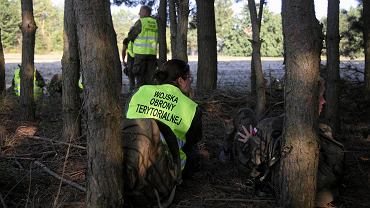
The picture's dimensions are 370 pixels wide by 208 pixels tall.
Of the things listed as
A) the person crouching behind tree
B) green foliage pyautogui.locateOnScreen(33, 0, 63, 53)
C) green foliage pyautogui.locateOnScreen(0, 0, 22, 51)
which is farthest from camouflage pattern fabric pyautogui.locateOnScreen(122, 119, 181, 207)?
green foliage pyautogui.locateOnScreen(33, 0, 63, 53)

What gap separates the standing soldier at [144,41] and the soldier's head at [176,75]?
482 cm

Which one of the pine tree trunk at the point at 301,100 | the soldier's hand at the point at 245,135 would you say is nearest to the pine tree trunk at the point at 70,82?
the soldier's hand at the point at 245,135

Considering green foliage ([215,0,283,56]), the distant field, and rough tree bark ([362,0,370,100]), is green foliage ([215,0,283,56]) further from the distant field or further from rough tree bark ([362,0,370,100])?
rough tree bark ([362,0,370,100])

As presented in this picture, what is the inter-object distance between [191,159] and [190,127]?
14.7 inches

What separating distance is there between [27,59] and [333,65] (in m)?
4.53

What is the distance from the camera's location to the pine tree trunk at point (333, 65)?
20.7 feet

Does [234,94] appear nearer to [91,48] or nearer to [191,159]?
[191,159]

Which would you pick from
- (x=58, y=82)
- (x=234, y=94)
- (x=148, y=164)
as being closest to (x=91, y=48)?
(x=148, y=164)

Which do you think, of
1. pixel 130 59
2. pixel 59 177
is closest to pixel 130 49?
pixel 130 59

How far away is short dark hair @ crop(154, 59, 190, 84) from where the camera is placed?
4.71m

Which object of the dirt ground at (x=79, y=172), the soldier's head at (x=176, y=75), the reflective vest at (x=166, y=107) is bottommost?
the dirt ground at (x=79, y=172)

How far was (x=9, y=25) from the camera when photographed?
186 ft

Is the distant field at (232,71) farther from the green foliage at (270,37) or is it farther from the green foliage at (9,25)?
the green foliage at (9,25)

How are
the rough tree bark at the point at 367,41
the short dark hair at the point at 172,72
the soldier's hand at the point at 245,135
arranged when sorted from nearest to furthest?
the soldier's hand at the point at 245,135, the short dark hair at the point at 172,72, the rough tree bark at the point at 367,41
